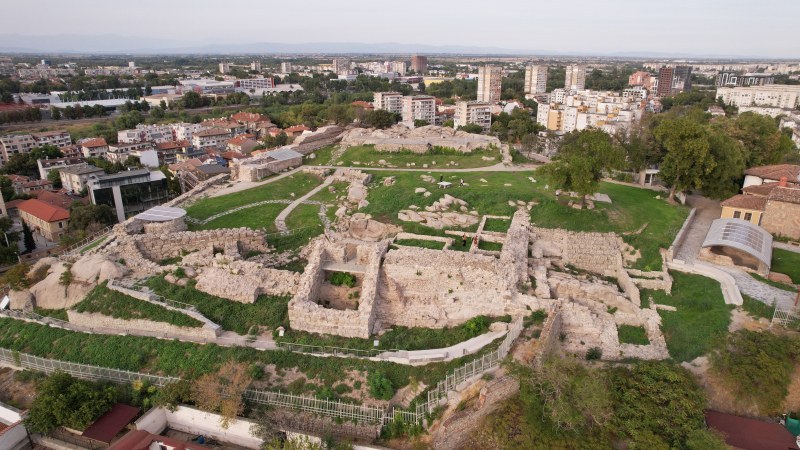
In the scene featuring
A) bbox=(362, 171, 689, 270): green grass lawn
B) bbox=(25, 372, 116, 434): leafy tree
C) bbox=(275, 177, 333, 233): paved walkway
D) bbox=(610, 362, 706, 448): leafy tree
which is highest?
bbox=(362, 171, 689, 270): green grass lawn

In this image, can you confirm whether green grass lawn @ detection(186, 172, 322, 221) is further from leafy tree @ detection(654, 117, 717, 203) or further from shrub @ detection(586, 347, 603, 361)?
leafy tree @ detection(654, 117, 717, 203)

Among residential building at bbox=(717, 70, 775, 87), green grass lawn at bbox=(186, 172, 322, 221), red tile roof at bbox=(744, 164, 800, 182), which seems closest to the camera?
red tile roof at bbox=(744, 164, 800, 182)

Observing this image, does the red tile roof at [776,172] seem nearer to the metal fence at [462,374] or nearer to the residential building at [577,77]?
the metal fence at [462,374]

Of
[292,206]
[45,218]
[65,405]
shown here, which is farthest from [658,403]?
[45,218]

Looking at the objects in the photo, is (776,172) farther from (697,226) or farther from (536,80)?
(536,80)

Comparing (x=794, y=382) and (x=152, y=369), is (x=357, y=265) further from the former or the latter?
(x=794, y=382)

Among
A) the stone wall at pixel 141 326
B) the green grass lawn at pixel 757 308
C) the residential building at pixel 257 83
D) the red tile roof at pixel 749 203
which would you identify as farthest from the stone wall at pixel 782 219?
the residential building at pixel 257 83

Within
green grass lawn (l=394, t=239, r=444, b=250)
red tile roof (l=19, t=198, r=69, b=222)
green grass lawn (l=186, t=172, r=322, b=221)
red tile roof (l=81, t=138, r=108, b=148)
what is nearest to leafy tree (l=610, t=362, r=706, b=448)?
green grass lawn (l=394, t=239, r=444, b=250)
